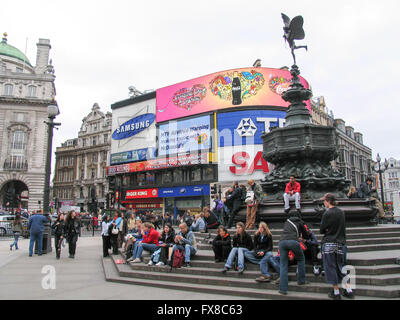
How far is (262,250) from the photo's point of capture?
251 inches

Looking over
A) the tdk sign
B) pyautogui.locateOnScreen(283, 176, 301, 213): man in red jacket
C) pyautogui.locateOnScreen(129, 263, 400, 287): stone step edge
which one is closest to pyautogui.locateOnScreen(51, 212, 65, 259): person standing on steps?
pyautogui.locateOnScreen(129, 263, 400, 287): stone step edge

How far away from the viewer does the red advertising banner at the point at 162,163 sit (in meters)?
39.9

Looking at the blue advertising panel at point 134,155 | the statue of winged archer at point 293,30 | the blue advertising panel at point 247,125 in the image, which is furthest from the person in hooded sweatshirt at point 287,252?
the blue advertising panel at point 134,155

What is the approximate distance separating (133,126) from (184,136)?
434 inches

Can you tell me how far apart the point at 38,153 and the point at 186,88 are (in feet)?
76.7

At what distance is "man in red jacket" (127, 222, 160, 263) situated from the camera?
867cm

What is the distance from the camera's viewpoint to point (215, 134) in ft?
129

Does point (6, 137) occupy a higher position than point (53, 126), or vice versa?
point (6, 137)

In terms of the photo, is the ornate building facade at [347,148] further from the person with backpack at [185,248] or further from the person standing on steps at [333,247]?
the person standing on steps at [333,247]

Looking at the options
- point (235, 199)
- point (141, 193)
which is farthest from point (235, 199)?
point (141, 193)

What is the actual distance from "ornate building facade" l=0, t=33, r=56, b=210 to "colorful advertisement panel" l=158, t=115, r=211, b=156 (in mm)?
17363

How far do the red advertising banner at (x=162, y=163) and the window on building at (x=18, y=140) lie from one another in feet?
42.2

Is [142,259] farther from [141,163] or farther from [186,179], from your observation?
[141,163]
